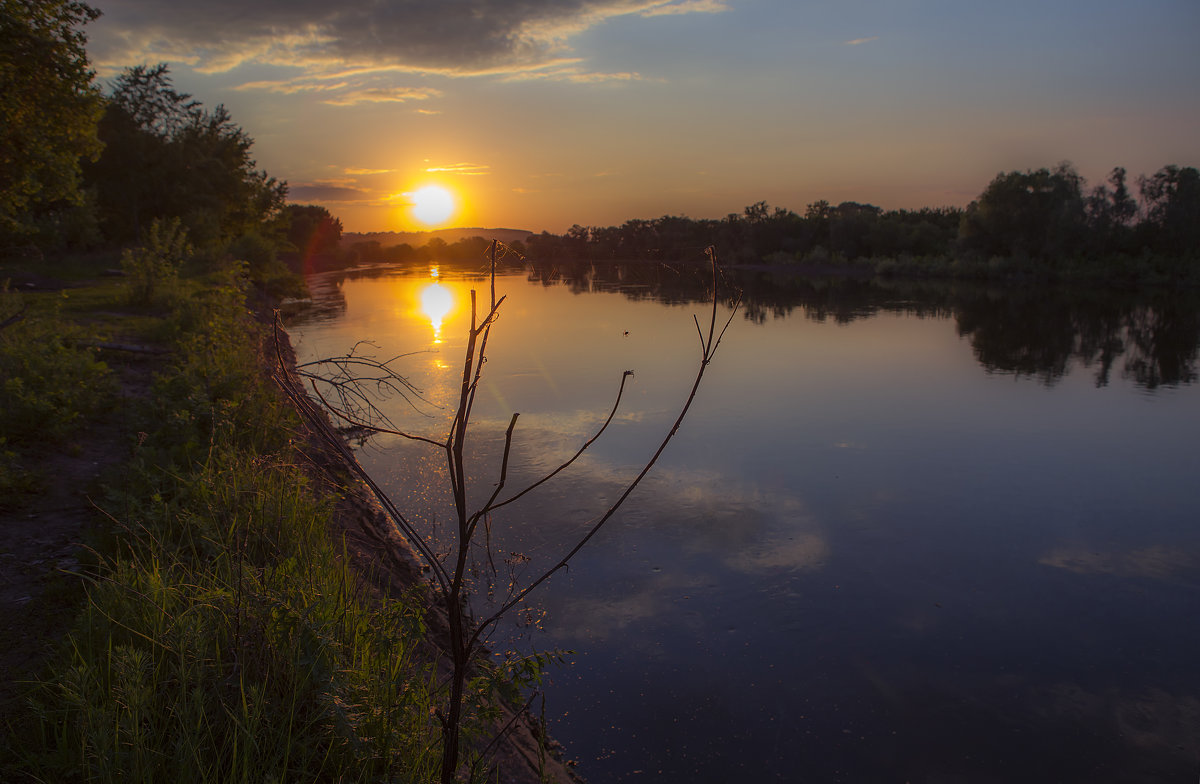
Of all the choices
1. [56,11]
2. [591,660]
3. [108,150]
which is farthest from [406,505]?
[108,150]

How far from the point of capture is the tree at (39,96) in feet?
38.8

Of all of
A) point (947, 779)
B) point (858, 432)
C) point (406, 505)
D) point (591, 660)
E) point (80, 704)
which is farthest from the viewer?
point (858, 432)

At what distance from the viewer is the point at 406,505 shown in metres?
7.28

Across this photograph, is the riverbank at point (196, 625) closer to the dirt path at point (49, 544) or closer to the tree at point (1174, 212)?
the dirt path at point (49, 544)

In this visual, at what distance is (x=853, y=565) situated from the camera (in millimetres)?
6160

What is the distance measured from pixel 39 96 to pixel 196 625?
46.6 ft

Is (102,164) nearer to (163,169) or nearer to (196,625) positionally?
(163,169)

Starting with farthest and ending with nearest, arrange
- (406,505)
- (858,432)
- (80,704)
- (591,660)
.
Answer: (858,432), (406,505), (591,660), (80,704)

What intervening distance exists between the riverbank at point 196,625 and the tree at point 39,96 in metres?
9.33

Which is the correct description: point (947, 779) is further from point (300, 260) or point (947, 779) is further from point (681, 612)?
point (300, 260)

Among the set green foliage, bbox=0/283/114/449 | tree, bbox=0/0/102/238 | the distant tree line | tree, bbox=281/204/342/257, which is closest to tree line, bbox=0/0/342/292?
tree, bbox=0/0/102/238

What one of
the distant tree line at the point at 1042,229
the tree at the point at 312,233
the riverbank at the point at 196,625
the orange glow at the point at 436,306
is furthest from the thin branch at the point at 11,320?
the tree at the point at 312,233

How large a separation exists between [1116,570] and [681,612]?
4087 millimetres

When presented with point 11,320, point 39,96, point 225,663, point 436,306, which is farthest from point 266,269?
point 225,663
